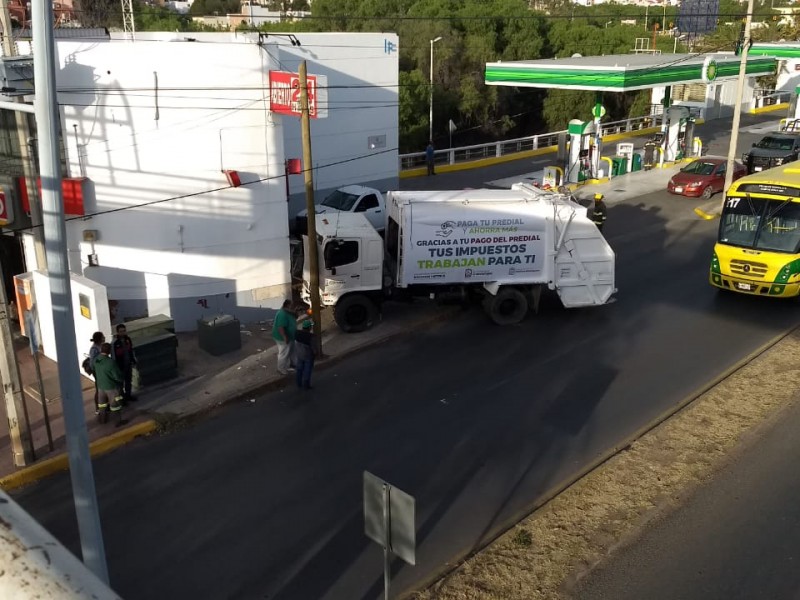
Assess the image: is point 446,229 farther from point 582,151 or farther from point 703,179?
point 582,151

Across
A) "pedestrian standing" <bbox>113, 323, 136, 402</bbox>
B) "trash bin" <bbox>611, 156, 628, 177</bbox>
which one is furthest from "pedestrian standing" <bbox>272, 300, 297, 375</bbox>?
"trash bin" <bbox>611, 156, 628, 177</bbox>

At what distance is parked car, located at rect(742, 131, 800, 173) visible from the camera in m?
31.5

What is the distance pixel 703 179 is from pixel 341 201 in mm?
14450

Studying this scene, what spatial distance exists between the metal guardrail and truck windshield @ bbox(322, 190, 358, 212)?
11467 millimetres

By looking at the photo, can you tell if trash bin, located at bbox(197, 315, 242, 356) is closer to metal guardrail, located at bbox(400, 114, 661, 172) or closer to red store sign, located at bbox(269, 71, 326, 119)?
red store sign, located at bbox(269, 71, 326, 119)

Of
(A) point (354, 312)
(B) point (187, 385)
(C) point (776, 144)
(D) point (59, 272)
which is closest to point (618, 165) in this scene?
(C) point (776, 144)

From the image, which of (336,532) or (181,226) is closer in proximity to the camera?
(336,532)

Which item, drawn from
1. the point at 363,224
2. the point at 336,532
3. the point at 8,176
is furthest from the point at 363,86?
the point at 336,532

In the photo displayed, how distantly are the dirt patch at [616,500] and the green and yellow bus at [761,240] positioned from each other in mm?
4099

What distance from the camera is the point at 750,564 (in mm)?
8586

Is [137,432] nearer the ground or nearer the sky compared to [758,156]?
nearer the ground

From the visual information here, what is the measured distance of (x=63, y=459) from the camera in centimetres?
1112

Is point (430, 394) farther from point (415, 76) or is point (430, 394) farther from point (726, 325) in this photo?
point (415, 76)

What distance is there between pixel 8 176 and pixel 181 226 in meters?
3.46
